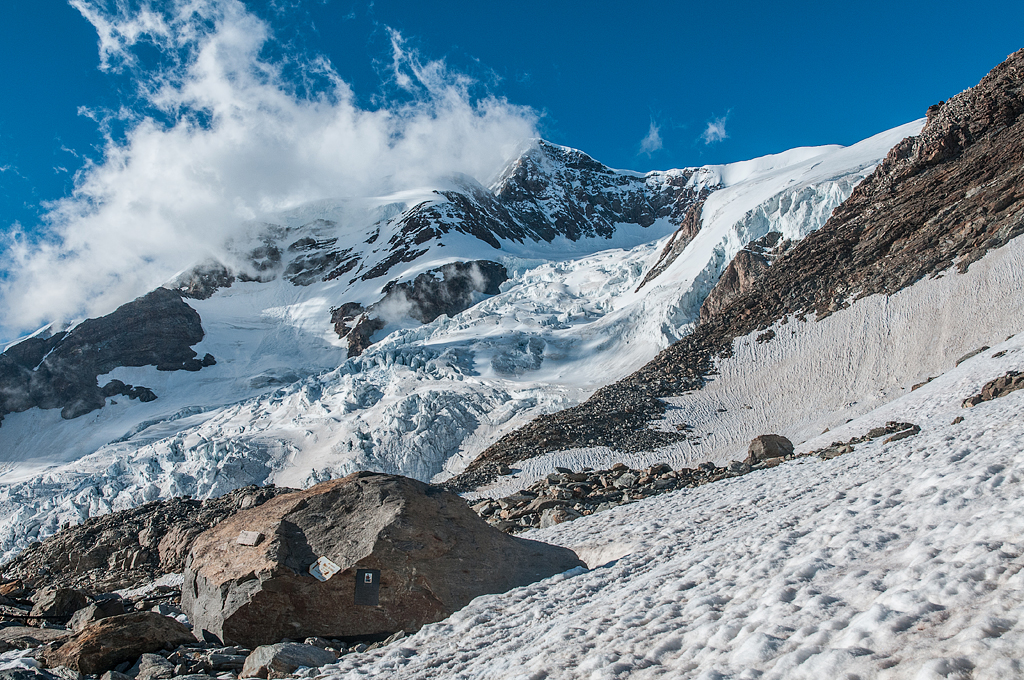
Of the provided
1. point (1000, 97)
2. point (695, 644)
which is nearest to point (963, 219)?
point (1000, 97)

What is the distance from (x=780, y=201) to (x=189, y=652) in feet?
148

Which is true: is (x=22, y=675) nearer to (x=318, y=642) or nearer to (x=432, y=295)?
(x=318, y=642)

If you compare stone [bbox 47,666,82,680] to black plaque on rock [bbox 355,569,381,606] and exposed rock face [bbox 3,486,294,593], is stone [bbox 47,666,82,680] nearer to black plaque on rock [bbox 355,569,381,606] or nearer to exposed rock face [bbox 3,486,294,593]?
black plaque on rock [bbox 355,569,381,606]

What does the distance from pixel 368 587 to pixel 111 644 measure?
2253 mm

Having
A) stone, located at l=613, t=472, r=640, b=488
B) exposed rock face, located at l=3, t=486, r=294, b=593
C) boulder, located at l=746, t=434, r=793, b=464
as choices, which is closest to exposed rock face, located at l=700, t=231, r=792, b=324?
boulder, located at l=746, t=434, r=793, b=464

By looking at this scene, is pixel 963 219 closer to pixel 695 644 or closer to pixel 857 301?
pixel 857 301

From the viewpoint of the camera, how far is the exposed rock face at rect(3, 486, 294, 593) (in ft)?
42.0

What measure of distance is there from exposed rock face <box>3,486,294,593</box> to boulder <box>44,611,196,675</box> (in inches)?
259

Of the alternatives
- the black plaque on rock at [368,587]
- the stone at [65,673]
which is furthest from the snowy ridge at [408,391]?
the stone at [65,673]

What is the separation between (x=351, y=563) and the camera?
6402 mm

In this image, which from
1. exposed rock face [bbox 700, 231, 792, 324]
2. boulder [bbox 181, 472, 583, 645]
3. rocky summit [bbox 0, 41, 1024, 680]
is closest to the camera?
rocky summit [bbox 0, 41, 1024, 680]

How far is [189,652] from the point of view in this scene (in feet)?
18.6

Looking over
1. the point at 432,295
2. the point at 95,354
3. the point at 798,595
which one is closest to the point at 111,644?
the point at 798,595

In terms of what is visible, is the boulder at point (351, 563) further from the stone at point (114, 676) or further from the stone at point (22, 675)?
the stone at point (22, 675)
